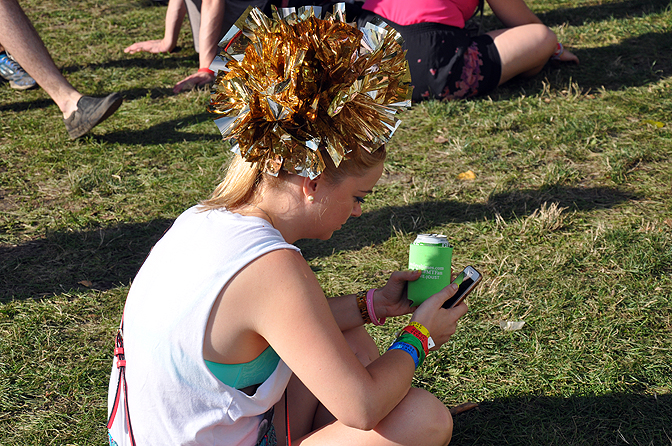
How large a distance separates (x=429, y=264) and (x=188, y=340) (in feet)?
2.75

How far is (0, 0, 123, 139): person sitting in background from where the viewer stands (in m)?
4.05

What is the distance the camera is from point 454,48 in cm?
449

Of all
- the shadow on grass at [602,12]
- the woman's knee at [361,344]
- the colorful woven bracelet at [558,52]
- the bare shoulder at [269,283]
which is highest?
the bare shoulder at [269,283]

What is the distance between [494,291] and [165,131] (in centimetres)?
284

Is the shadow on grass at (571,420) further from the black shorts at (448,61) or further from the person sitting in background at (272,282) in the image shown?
the black shorts at (448,61)

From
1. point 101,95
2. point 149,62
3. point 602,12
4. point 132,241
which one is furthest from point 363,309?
point 602,12

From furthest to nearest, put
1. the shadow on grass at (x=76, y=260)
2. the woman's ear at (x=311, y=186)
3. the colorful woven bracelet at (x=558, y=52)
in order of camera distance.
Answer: the colorful woven bracelet at (x=558, y=52) < the shadow on grass at (x=76, y=260) < the woman's ear at (x=311, y=186)

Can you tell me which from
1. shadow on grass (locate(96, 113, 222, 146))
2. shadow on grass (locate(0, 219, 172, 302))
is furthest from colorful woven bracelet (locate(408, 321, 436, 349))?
shadow on grass (locate(96, 113, 222, 146))

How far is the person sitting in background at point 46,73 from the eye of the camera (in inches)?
159

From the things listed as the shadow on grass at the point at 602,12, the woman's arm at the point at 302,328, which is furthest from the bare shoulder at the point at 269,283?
the shadow on grass at the point at 602,12

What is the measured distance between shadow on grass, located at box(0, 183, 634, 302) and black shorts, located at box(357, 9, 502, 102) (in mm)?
1339

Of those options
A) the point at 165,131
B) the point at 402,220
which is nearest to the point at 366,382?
the point at 402,220

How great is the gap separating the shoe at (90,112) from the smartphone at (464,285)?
308cm

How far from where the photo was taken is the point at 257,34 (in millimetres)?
1592
